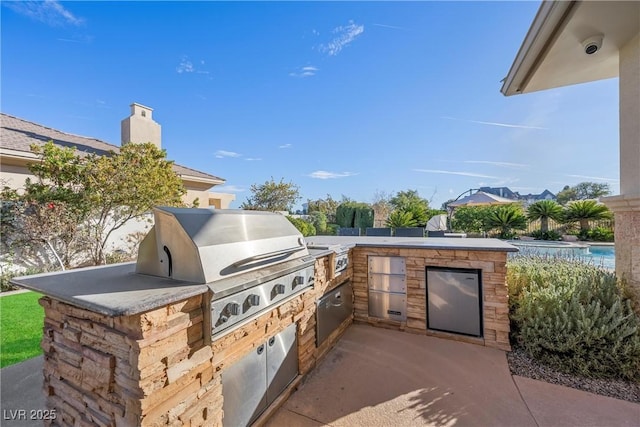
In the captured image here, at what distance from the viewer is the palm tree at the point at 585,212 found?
13.9 m

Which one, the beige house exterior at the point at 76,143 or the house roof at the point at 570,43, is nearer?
the house roof at the point at 570,43

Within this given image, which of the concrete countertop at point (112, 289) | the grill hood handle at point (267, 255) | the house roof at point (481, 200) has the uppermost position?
the house roof at point (481, 200)

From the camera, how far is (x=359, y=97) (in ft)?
34.9

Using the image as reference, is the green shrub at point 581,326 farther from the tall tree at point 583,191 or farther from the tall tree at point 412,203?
the tall tree at point 583,191

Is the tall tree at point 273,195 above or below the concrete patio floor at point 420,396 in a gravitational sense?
above

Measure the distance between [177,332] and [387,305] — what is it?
3.64 meters

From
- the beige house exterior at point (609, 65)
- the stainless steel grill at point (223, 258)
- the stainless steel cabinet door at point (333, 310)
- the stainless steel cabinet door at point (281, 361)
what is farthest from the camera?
the stainless steel cabinet door at point (333, 310)

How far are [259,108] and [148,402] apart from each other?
12293 millimetres

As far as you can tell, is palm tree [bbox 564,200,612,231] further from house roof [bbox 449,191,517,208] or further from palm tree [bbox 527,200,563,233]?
house roof [bbox 449,191,517,208]

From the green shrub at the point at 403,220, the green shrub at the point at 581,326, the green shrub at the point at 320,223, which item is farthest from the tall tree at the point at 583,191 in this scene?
the green shrub at the point at 581,326

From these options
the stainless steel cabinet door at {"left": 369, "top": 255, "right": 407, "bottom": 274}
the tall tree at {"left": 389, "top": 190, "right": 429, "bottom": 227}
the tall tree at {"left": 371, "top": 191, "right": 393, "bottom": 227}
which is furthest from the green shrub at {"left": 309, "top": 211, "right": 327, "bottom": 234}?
the stainless steel cabinet door at {"left": 369, "top": 255, "right": 407, "bottom": 274}

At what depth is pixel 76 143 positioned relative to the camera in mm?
10953

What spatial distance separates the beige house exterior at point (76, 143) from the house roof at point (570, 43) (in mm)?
11440

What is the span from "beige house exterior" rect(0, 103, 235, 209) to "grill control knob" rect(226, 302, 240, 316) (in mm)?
9873
